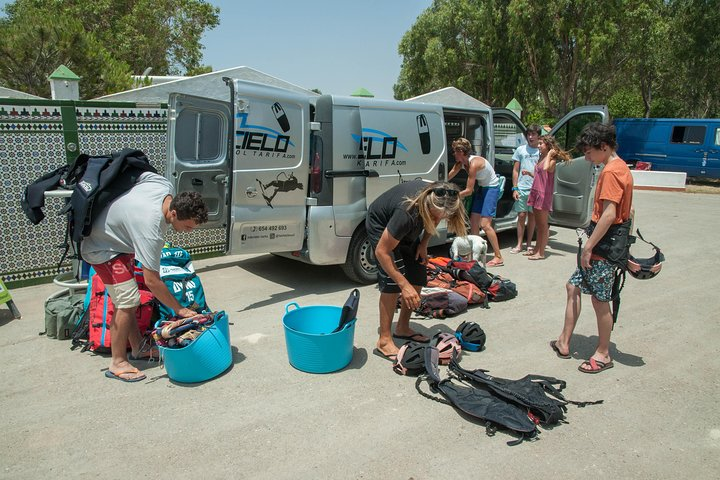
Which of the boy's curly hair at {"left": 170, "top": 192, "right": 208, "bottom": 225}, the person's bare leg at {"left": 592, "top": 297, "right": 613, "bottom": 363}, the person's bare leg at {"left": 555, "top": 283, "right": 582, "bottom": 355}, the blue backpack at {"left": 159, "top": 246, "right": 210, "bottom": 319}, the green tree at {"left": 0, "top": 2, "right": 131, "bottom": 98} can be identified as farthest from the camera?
the green tree at {"left": 0, "top": 2, "right": 131, "bottom": 98}

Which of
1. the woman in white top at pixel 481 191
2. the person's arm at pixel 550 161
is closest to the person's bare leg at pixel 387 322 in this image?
the woman in white top at pixel 481 191

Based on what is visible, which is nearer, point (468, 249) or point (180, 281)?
point (180, 281)

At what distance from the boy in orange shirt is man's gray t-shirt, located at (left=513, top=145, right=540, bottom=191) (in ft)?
12.1

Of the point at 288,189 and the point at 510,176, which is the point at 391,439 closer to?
the point at 288,189

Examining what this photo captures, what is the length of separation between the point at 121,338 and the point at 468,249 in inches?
158

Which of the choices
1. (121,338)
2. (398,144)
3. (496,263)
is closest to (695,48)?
(496,263)

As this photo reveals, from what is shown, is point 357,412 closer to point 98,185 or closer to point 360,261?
point 98,185

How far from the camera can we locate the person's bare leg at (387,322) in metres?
4.14

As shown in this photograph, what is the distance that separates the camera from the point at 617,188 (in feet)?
12.1

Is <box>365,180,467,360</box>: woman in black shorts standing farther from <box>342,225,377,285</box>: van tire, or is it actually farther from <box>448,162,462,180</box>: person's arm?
<box>448,162,462,180</box>: person's arm

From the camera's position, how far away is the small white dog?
626cm

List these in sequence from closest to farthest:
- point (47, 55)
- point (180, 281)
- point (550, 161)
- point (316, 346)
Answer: point (316, 346) → point (180, 281) → point (550, 161) → point (47, 55)

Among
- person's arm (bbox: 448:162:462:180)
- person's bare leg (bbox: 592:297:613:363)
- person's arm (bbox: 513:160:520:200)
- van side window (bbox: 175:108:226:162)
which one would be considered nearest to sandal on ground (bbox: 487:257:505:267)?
person's arm (bbox: 513:160:520:200)

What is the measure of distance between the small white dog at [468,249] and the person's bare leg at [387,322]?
2.29 m
